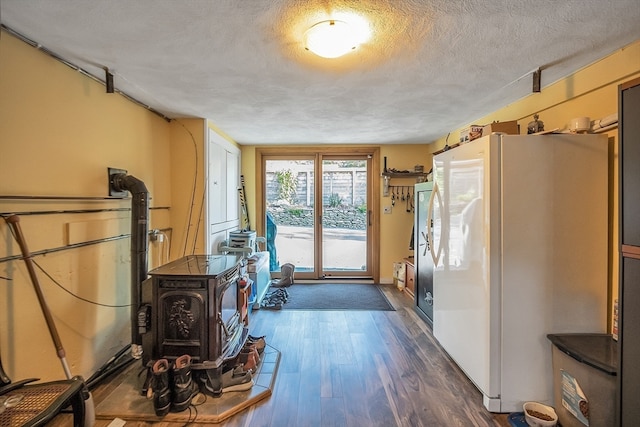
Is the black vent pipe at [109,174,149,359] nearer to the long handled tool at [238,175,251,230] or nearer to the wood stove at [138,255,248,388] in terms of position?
the wood stove at [138,255,248,388]

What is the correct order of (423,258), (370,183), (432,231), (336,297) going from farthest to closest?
(370,183), (336,297), (423,258), (432,231)

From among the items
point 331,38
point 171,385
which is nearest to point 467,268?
point 331,38

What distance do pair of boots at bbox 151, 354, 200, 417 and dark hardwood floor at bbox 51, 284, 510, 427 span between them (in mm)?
101

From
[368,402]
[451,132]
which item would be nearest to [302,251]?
[451,132]

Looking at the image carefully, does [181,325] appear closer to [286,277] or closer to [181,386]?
[181,386]

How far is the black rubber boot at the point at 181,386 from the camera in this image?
1936 mm

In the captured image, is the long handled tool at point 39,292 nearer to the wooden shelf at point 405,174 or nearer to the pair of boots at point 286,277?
the pair of boots at point 286,277

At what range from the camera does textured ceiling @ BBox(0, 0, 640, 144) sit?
142 centimetres

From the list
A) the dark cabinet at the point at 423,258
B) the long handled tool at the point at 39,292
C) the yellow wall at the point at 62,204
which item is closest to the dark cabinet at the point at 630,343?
the dark cabinet at the point at 423,258

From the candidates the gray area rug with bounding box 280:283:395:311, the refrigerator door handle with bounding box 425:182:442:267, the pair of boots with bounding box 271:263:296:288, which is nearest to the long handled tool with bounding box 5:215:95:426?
the gray area rug with bounding box 280:283:395:311

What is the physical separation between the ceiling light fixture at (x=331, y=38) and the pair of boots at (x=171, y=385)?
204 cm

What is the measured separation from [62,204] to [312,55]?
182 cm

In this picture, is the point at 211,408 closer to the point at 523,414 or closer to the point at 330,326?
the point at 330,326

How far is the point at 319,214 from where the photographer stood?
5.05 m
